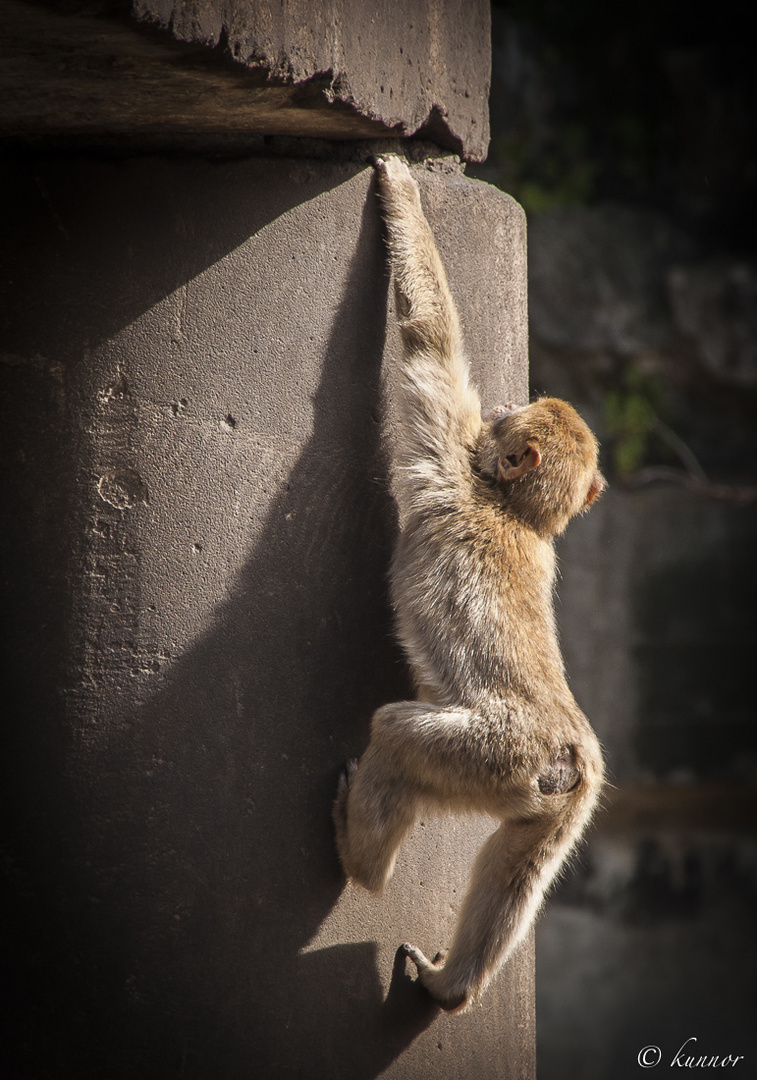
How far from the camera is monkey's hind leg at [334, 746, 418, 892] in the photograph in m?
2.96

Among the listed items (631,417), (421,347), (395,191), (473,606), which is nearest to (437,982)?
(473,606)

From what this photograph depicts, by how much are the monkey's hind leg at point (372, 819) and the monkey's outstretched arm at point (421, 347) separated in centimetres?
89

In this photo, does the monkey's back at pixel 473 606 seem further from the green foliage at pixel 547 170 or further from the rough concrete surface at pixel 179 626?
the green foliage at pixel 547 170

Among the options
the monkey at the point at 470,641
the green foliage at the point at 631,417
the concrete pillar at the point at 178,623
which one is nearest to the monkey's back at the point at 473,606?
the monkey at the point at 470,641

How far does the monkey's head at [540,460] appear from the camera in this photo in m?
3.20

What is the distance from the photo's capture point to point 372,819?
296 cm

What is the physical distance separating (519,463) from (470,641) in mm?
602

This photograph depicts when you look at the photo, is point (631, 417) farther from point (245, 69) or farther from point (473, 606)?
point (245, 69)

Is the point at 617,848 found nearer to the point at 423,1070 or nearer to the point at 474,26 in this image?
the point at 423,1070

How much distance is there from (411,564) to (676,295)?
729cm

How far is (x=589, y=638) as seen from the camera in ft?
29.8

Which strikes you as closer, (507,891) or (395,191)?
(507,891)

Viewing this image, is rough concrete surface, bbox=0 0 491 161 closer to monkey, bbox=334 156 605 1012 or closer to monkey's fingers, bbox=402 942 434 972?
monkey, bbox=334 156 605 1012

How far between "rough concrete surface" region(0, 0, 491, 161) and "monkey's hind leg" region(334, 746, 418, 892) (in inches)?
75.5
